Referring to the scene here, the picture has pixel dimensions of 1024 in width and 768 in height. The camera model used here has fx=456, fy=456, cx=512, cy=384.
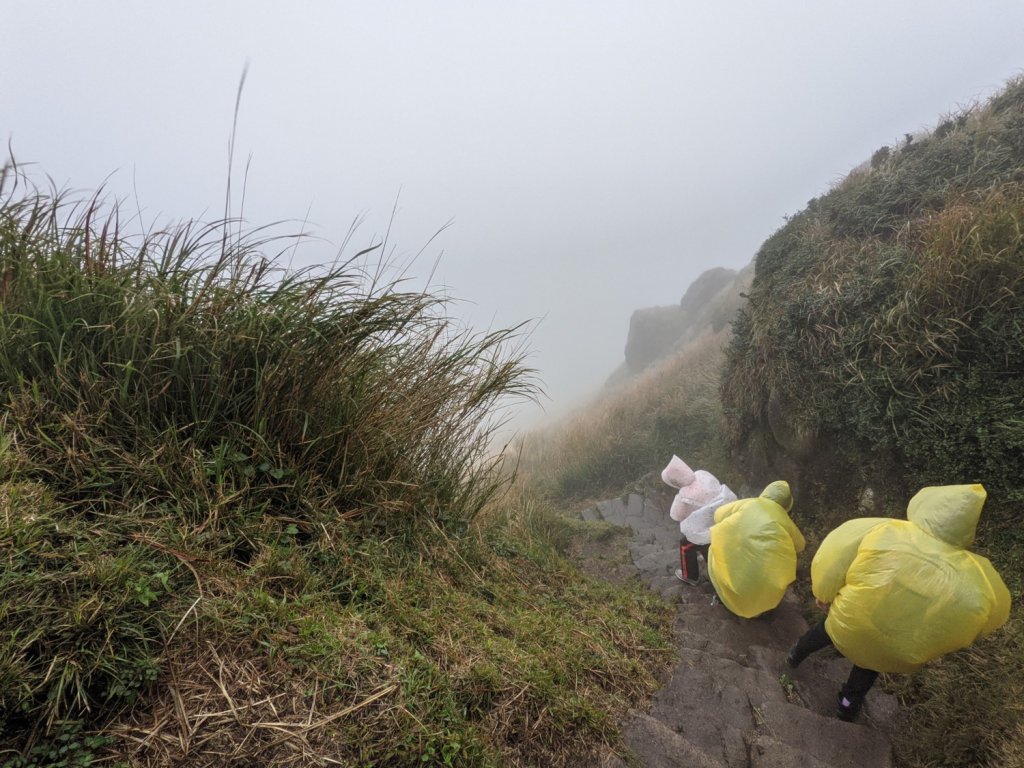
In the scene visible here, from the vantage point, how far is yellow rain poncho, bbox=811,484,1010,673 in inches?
90.2

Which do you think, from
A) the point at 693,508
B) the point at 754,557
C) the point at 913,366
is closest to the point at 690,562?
the point at 693,508

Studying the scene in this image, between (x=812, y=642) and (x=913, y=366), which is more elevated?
(x=913, y=366)

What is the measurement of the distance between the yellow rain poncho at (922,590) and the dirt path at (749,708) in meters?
0.47

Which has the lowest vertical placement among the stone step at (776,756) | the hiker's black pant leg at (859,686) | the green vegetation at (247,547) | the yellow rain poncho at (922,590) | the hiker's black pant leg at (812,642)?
the hiker's black pant leg at (859,686)

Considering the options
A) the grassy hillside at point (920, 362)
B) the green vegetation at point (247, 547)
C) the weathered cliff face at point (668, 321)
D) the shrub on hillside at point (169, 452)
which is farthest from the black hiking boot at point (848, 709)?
the weathered cliff face at point (668, 321)

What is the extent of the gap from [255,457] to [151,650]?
94cm

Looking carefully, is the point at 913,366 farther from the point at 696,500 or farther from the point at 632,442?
the point at 632,442

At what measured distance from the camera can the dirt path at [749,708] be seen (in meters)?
2.06

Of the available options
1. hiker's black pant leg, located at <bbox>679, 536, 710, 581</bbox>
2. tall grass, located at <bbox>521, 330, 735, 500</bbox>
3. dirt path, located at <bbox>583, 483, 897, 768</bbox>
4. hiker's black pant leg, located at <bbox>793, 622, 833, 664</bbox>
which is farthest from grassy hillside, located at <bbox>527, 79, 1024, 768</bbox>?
tall grass, located at <bbox>521, 330, 735, 500</bbox>

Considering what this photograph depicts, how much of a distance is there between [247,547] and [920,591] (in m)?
3.28

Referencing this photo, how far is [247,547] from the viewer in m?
1.97

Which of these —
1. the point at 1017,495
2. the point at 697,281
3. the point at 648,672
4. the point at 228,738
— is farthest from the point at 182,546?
the point at 697,281

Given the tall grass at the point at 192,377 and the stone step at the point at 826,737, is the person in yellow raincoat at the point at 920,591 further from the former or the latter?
the tall grass at the point at 192,377

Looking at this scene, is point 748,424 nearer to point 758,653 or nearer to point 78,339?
point 758,653
